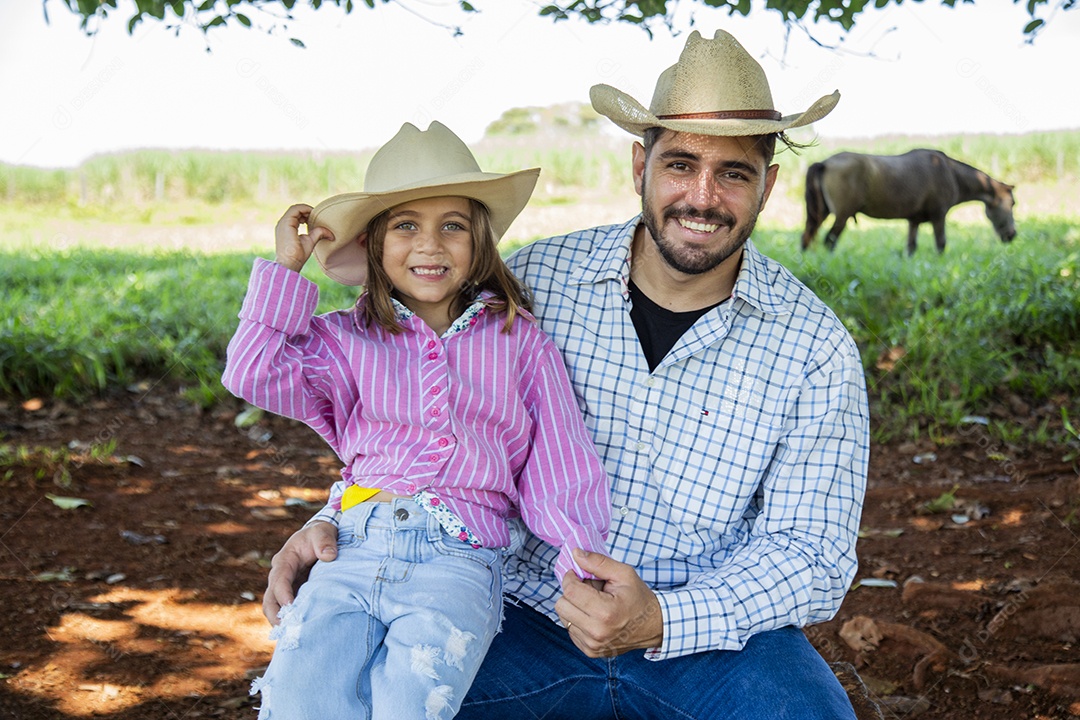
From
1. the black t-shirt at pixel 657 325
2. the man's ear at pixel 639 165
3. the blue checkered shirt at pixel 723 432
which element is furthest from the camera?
the man's ear at pixel 639 165

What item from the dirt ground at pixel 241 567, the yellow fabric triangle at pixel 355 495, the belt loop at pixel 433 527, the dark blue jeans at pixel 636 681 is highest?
the yellow fabric triangle at pixel 355 495

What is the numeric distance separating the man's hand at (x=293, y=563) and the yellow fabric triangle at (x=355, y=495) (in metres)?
0.06

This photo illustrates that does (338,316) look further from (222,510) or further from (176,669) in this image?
(222,510)

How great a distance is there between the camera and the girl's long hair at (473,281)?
2.45 metres

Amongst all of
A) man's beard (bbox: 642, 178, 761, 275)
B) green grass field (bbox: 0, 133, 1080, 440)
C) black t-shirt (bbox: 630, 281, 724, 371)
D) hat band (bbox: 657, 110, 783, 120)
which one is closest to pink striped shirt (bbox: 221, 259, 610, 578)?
black t-shirt (bbox: 630, 281, 724, 371)

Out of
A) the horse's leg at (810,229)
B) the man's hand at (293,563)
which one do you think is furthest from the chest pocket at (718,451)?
the horse's leg at (810,229)

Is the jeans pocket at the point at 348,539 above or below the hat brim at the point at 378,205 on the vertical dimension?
below

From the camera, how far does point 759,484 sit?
8.68ft

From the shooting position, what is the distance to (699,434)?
2598mm

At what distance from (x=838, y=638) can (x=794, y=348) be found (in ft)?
4.76

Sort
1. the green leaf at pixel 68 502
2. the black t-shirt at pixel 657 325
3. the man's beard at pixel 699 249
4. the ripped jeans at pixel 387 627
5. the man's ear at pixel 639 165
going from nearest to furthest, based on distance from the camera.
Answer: the ripped jeans at pixel 387 627
the man's beard at pixel 699 249
the black t-shirt at pixel 657 325
the man's ear at pixel 639 165
the green leaf at pixel 68 502

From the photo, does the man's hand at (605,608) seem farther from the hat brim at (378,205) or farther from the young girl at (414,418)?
the hat brim at (378,205)

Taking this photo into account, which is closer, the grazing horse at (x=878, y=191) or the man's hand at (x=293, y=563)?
the man's hand at (x=293, y=563)

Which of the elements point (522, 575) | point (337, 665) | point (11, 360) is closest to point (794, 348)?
point (522, 575)
